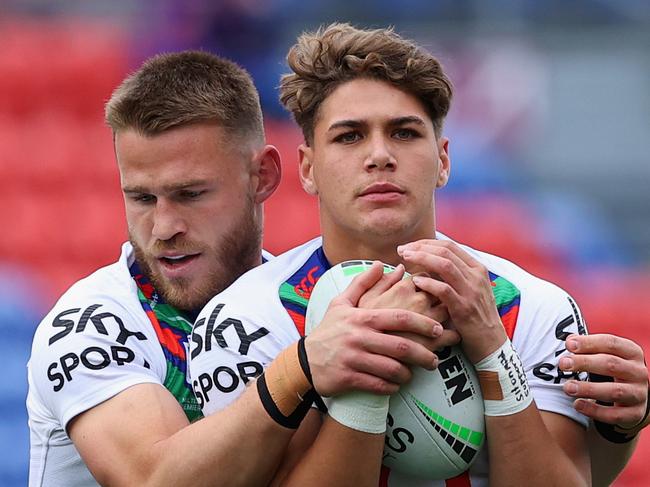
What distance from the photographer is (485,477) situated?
3273 millimetres

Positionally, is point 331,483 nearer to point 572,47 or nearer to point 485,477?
point 485,477

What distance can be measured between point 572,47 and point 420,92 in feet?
28.9

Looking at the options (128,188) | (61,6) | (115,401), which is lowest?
(115,401)

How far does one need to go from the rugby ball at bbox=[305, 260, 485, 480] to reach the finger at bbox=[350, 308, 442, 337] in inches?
5.7

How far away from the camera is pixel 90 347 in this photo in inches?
141

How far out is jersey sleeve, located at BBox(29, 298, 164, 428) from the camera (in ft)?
11.6

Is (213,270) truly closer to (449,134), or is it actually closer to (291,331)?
(291,331)

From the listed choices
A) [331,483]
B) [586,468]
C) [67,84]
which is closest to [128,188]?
[331,483]

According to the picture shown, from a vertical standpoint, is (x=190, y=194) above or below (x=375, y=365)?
above

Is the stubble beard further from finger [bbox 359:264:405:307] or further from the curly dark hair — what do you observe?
A: finger [bbox 359:264:405:307]

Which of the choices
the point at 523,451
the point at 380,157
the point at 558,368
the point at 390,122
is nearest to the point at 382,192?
the point at 380,157

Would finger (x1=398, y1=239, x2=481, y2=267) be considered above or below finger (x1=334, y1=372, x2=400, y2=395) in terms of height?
above

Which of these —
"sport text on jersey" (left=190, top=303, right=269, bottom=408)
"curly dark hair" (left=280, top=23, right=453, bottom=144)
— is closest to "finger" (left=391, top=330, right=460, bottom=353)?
"sport text on jersey" (left=190, top=303, right=269, bottom=408)

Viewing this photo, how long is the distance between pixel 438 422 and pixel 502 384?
0.19 metres
